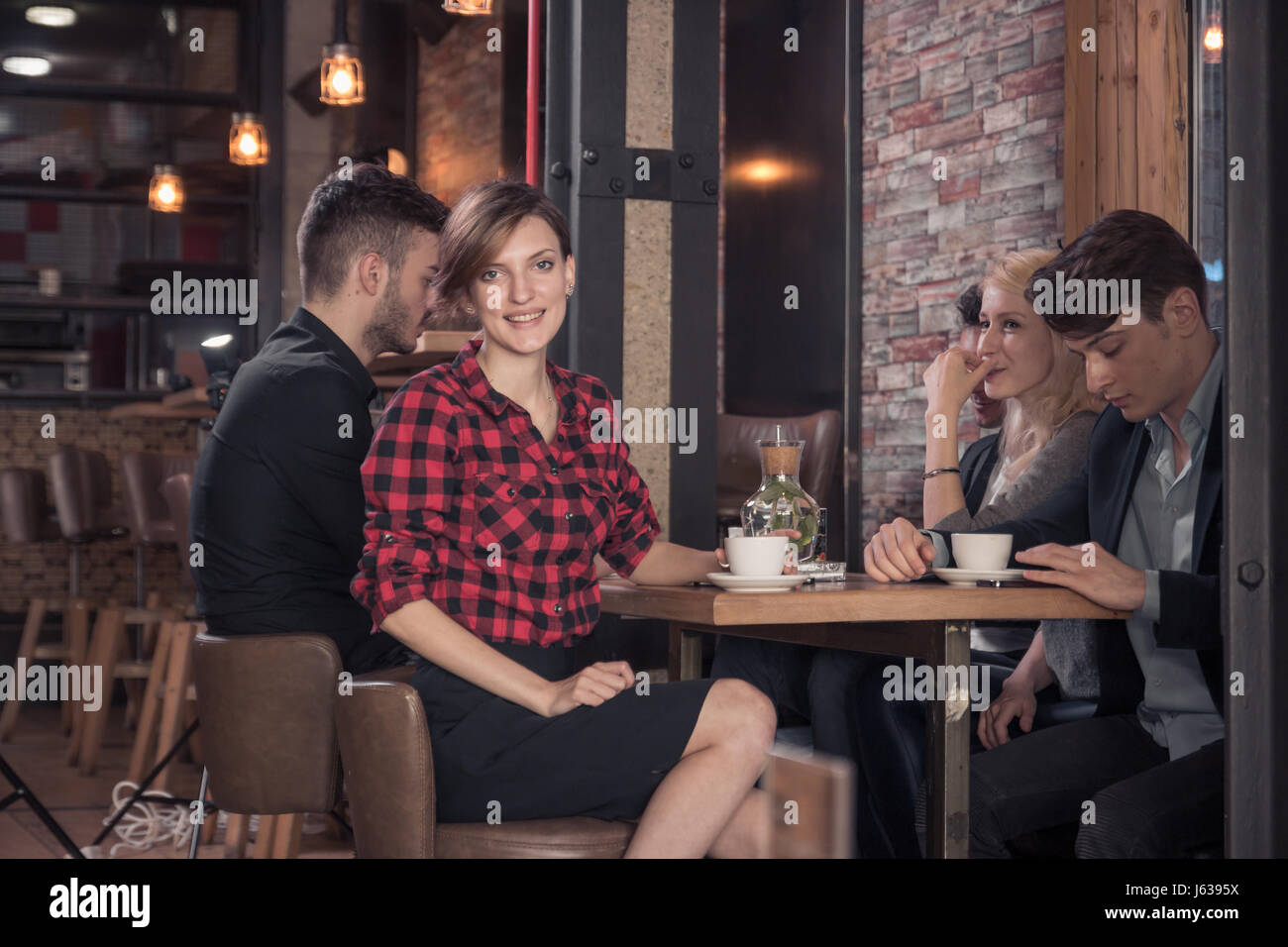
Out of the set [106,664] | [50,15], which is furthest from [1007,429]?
[50,15]

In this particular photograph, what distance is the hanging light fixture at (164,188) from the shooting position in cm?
761

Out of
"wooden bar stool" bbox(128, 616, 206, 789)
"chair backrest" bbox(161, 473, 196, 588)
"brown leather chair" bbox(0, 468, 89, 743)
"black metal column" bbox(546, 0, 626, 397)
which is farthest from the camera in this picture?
"brown leather chair" bbox(0, 468, 89, 743)

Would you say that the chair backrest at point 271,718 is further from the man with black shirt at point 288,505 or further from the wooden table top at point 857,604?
the wooden table top at point 857,604

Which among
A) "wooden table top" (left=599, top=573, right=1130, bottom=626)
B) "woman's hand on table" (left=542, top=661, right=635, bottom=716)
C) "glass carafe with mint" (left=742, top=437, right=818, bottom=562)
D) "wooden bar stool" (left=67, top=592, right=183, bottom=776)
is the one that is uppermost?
"glass carafe with mint" (left=742, top=437, right=818, bottom=562)

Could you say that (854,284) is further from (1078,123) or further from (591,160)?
(591,160)

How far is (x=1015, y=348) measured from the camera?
269 centimetres

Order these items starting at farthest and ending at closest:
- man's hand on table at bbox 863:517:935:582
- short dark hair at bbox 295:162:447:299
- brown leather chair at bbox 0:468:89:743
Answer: brown leather chair at bbox 0:468:89:743 < short dark hair at bbox 295:162:447:299 < man's hand on table at bbox 863:517:935:582

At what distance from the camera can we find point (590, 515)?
5.87 feet

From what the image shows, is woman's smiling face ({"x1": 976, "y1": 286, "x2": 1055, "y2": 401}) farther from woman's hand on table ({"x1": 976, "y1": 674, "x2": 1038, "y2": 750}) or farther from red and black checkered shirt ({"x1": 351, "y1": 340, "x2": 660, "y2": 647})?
red and black checkered shirt ({"x1": 351, "y1": 340, "x2": 660, "y2": 647})

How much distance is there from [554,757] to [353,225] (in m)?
1.12


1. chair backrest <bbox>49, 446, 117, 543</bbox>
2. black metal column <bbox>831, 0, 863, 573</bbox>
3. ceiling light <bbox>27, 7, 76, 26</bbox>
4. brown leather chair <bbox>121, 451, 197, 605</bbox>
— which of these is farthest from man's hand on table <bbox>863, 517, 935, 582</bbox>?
ceiling light <bbox>27, 7, 76, 26</bbox>

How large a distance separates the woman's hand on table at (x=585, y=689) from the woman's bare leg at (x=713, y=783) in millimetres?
112

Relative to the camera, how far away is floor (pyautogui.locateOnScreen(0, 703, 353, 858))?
353cm

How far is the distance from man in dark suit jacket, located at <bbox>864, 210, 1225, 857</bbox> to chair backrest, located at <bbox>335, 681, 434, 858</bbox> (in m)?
0.72
